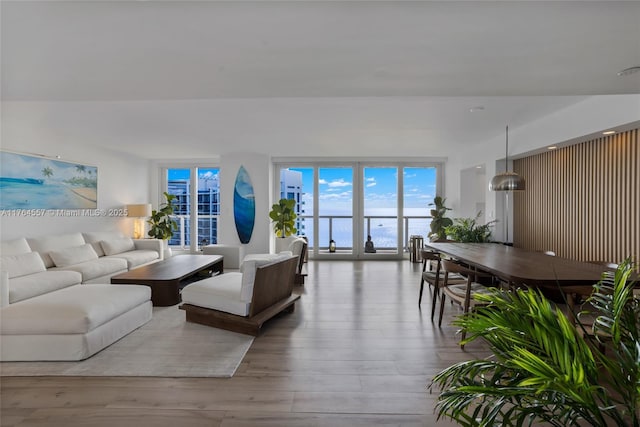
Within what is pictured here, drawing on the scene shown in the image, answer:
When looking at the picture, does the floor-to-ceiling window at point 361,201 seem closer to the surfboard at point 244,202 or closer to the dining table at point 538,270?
the surfboard at point 244,202

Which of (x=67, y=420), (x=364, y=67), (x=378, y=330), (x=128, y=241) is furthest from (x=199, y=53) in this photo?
(x=128, y=241)

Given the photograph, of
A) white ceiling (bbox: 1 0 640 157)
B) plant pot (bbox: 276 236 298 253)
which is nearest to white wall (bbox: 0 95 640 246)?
plant pot (bbox: 276 236 298 253)

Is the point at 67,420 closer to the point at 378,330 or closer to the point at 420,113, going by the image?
the point at 378,330

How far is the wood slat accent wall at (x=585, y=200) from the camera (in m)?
3.63

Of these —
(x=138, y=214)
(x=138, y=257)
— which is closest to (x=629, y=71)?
(x=138, y=257)

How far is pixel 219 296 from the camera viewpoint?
135 inches

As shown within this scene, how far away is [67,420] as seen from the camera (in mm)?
1985

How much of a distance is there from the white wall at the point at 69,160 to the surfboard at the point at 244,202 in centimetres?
236

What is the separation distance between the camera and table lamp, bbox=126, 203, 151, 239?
7.06 m

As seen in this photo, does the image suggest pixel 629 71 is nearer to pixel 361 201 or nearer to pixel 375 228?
pixel 361 201

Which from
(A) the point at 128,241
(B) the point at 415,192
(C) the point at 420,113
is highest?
(C) the point at 420,113

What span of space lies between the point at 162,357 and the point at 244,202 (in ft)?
16.2

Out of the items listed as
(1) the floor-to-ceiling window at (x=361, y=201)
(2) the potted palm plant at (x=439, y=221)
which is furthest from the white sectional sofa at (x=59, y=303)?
(2) the potted palm plant at (x=439, y=221)

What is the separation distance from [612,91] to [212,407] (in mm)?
3818
